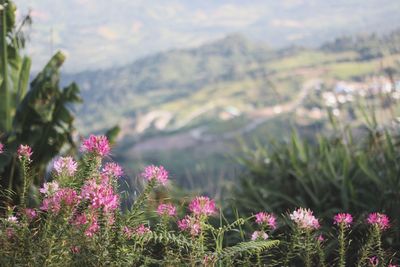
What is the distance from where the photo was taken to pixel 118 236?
1806 millimetres

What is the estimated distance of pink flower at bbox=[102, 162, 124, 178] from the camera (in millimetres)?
1917

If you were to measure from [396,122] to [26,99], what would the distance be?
346 centimetres

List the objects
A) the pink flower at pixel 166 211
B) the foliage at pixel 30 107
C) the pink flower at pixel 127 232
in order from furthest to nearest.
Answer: the foliage at pixel 30 107 → the pink flower at pixel 166 211 → the pink flower at pixel 127 232

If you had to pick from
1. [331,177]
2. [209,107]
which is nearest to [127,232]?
[331,177]

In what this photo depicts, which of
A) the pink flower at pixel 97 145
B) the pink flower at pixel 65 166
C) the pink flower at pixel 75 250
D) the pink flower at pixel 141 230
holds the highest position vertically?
the pink flower at pixel 97 145

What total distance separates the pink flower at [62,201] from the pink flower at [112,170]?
0.29 metres

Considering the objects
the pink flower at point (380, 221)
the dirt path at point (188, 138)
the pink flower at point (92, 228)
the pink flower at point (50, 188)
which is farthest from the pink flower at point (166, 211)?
the dirt path at point (188, 138)

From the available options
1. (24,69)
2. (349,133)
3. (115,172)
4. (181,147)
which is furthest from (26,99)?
(181,147)

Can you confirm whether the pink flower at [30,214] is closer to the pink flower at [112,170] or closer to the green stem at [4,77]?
the pink flower at [112,170]

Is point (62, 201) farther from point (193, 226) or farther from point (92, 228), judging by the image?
point (193, 226)

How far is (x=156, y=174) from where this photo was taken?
1.88m

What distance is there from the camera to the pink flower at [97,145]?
1.83 m

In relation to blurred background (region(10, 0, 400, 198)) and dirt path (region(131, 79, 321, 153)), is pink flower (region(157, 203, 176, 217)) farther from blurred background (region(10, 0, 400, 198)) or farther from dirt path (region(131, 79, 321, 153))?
dirt path (region(131, 79, 321, 153))

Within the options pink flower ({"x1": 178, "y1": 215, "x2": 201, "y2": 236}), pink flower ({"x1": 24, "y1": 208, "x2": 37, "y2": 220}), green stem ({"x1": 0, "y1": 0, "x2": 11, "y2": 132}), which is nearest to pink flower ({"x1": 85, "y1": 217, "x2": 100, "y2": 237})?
pink flower ({"x1": 24, "y1": 208, "x2": 37, "y2": 220})
